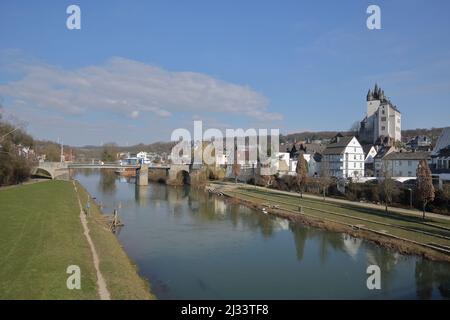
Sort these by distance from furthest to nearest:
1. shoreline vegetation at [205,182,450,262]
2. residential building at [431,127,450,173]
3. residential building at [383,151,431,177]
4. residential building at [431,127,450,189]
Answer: residential building at [383,151,431,177] < residential building at [431,127,450,173] < residential building at [431,127,450,189] < shoreline vegetation at [205,182,450,262]

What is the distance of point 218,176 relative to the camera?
75938 mm

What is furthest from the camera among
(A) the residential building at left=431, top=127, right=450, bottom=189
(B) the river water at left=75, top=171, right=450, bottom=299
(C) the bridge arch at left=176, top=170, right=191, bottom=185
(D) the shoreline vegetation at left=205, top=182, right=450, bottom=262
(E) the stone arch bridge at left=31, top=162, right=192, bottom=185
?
(C) the bridge arch at left=176, top=170, right=191, bottom=185

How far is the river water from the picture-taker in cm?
1625

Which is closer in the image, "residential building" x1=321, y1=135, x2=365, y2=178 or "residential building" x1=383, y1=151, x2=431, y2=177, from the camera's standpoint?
"residential building" x1=383, y1=151, x2=431, y2=177

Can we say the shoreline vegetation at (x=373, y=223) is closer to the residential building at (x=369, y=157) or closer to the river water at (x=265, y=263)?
the river water at (x=265, y=263)

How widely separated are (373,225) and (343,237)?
9.96 feet

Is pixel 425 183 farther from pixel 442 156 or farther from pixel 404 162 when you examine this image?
pixel 404 162

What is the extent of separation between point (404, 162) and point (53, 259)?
4696cm

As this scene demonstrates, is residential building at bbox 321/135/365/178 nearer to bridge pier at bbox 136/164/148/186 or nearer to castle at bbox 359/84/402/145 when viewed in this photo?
castle at bbox 359/84/402/145

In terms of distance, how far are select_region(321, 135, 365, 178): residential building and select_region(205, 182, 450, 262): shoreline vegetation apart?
15.9 m

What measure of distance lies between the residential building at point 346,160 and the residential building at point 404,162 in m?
6.39

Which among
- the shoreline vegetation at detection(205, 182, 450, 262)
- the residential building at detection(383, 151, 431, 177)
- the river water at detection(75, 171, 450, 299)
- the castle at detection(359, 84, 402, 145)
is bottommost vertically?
the river water at detection(75, 171, 450, 299)

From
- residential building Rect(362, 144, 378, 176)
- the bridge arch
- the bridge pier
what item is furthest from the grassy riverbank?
residential building Rect(362, 144, 378, 176)
